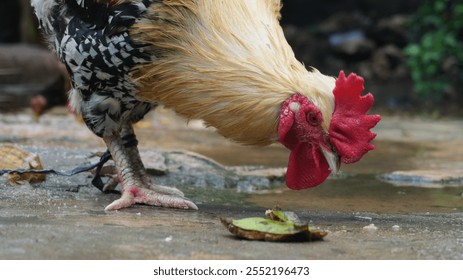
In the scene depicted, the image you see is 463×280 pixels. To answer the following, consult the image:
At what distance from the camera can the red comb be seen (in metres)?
3.95

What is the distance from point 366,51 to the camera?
16.1 metres

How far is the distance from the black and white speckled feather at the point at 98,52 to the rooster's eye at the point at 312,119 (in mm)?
915

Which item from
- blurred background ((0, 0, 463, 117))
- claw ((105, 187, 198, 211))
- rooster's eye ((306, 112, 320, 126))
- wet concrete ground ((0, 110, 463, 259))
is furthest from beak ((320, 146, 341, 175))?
blurred background ((0, 0, 463, 117))

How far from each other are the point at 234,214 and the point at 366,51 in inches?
481

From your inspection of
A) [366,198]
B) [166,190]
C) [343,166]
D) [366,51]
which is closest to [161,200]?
[166,190]

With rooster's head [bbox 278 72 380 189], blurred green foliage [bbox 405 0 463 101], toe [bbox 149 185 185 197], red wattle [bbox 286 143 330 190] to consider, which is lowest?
toe [bbox 149 185 185 197]

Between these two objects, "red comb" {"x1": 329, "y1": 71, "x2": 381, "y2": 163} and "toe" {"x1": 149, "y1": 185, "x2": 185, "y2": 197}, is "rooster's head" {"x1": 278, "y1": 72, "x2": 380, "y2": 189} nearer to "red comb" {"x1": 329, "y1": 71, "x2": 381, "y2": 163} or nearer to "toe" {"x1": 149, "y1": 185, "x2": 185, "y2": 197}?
"red comb" {"x1": 329, "y1": 71, "x2": 381, "y2": 163}

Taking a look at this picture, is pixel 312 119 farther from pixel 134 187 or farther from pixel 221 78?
pixel 134 187

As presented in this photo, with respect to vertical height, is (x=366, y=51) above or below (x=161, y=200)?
above

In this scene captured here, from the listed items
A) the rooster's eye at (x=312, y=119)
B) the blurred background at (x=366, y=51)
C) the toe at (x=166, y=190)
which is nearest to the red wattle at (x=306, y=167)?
the rooster's eye at (x=312, y=119)

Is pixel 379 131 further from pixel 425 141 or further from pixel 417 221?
pixel 417 221

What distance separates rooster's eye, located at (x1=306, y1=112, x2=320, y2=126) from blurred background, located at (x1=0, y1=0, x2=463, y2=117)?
450 cm

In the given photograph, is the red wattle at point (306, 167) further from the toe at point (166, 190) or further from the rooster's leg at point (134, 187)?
the toe at point (166, 190)

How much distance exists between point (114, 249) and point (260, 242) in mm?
628
